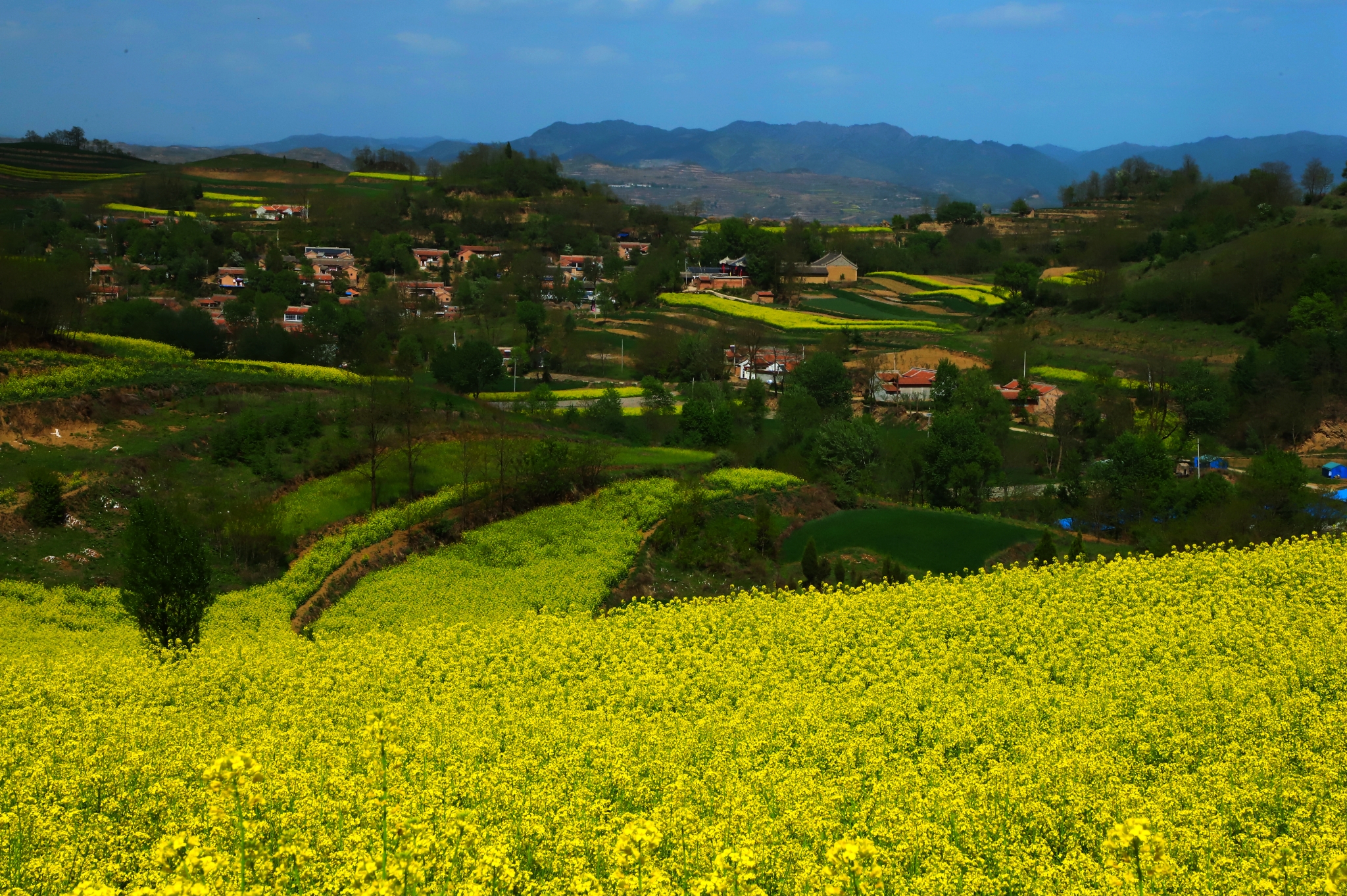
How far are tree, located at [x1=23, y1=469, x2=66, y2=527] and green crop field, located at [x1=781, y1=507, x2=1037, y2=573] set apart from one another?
68.8ft

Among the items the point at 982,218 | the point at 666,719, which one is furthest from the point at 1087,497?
the point at 982,218

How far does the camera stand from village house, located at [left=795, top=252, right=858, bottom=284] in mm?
113375

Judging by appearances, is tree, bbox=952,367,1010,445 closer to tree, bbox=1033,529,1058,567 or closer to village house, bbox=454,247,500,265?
tree, bbox=1033,529,1058,567

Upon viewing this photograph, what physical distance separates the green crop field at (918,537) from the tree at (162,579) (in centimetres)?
1785

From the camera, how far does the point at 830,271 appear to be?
114 m

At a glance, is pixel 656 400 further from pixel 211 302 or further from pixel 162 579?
pixel 211 302

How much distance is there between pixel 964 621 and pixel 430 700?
1140 centimetres

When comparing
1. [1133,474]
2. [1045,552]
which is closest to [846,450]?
[1133,474]

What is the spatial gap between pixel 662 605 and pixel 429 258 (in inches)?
3708

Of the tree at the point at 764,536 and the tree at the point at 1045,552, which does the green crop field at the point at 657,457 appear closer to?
the tree at the point at 764,536

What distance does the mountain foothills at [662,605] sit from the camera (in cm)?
1102

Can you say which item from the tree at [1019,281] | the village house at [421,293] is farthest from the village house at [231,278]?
the tree at [1019,281]

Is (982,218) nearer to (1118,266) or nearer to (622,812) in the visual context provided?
(1118,266)

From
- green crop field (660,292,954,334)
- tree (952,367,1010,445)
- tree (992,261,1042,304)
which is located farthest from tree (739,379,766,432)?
tree (992,261,1042,304)
